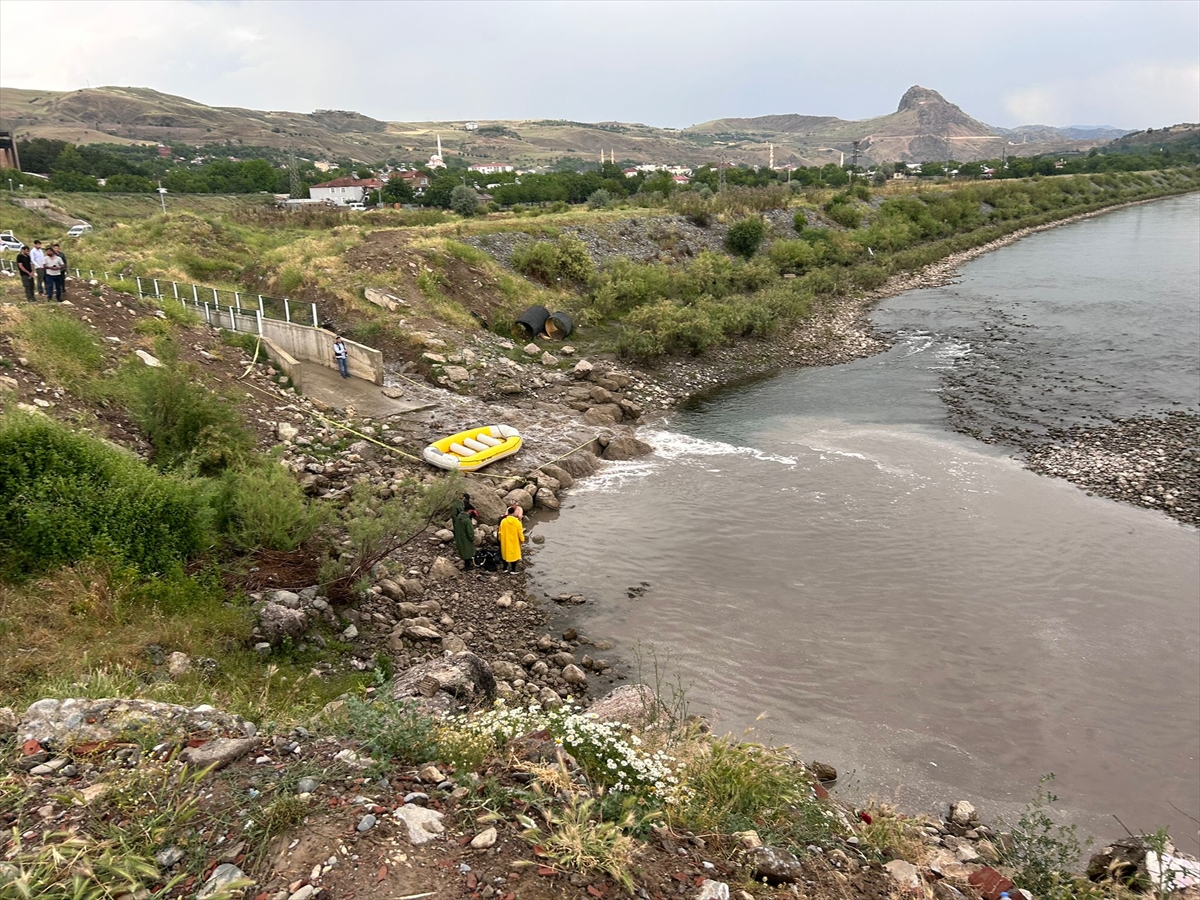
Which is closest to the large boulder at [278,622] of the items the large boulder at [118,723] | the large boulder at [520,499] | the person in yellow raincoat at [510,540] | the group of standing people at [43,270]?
the large boulder at [118,723]

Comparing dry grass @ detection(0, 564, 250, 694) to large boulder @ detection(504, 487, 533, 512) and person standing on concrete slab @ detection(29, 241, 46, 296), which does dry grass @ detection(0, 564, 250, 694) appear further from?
person standing on concrete slab @ detection(29, 241, 46, 296)

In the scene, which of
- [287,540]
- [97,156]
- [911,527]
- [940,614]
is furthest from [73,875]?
[97,156]

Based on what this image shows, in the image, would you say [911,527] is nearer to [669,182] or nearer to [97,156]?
[669,182]

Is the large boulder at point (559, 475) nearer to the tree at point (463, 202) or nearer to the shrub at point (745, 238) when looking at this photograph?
the shrub at point (745, 238)

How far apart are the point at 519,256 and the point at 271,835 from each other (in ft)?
94.5

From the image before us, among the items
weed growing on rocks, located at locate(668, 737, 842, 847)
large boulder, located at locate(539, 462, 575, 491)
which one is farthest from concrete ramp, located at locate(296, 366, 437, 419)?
weed growing on rocks, located at locate(668, 737, 842, 847)

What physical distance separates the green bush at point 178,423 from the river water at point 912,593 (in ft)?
19.4

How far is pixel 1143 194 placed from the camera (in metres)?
83.8

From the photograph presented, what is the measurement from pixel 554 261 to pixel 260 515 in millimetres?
22937

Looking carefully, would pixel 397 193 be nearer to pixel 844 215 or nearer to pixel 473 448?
pixel 844 215

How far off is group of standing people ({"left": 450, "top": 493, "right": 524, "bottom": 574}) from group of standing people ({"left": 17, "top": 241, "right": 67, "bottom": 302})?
459 inches

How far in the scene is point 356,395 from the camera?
19.4 metres

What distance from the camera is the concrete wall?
20344 mm

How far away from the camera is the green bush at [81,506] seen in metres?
8.34
